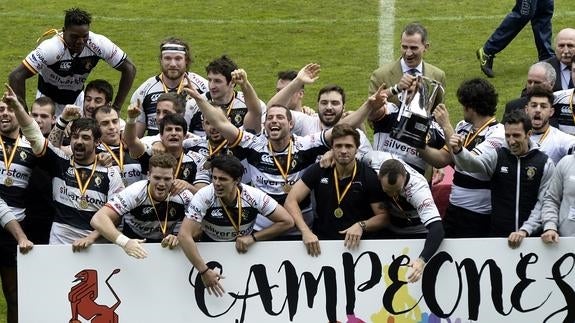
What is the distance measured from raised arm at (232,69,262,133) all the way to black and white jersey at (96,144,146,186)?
91 centimetres

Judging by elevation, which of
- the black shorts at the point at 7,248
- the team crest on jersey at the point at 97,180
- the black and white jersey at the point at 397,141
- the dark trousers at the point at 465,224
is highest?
the black and white jersey at the point at 397,141

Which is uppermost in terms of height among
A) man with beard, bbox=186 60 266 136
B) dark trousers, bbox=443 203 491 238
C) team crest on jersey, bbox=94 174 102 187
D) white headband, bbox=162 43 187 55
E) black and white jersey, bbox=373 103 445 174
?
white headband, bbox=162 43 187 55

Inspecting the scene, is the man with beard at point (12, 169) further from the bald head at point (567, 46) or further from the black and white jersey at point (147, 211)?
the bald head at point (567, 46)

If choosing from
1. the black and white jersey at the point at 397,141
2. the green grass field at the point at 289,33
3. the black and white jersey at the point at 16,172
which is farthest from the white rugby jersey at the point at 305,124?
the green grass field at the point at 289,33

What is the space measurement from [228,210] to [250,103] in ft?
3.73

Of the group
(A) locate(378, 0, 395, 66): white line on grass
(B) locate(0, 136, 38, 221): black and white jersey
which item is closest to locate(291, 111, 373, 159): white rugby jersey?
(B) locate(0, 136, 38, 221): black and white jersey

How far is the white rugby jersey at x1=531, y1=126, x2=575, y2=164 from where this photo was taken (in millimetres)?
9875

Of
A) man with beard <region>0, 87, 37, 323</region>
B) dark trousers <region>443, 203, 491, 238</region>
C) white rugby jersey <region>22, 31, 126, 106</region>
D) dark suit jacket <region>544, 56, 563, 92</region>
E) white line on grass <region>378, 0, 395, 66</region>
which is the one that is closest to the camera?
man with beard <region>0, 87, 37, 323</region>

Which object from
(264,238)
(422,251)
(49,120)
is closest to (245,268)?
(264,238)

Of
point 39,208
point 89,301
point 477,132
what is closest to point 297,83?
point 477,132

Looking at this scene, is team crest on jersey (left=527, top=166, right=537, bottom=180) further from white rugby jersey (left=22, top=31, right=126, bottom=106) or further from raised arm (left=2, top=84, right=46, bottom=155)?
white rugby jersey (left=22, top=31, right=126, bottom=106)

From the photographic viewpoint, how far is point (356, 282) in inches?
385

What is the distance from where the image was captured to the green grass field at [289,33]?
52.7ft

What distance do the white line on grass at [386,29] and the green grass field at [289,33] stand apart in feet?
0.22
